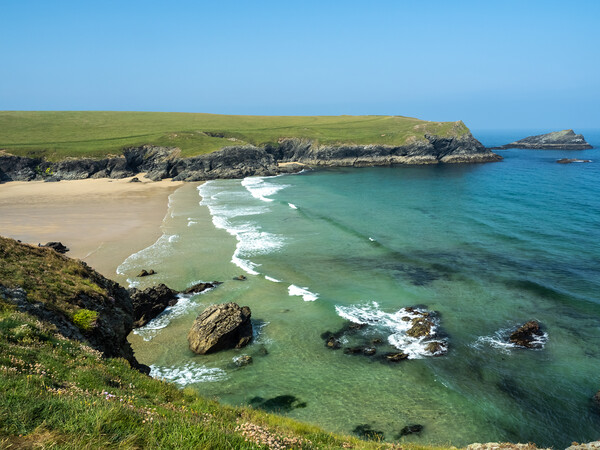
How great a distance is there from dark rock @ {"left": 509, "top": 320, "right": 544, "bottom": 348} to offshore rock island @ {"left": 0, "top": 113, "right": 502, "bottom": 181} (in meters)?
91.6

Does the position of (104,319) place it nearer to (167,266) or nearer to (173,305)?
(173,305)

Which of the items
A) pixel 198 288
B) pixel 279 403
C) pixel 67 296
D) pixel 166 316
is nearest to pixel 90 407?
pixel 67 296

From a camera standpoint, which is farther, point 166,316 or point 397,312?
point 397,312

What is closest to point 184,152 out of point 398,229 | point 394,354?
point 398,229

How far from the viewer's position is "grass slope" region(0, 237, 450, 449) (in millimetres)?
7155

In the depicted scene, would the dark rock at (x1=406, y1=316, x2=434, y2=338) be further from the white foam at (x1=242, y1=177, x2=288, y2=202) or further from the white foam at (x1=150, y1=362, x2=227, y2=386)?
the white foam at (x1=242, y1=177, x2=288, y2=202)

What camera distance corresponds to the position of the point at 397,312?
29.5m

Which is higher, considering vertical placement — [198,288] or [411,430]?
[198,288]

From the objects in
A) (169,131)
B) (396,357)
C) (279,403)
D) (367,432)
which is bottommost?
(279,403)

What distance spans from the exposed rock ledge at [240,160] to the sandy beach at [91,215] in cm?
885

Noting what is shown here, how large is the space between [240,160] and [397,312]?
307ft

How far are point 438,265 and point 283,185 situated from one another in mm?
59502

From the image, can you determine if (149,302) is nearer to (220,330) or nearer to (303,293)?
(220,330)

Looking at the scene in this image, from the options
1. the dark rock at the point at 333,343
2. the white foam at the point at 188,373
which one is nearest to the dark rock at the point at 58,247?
the white foam at the point at 188,373
